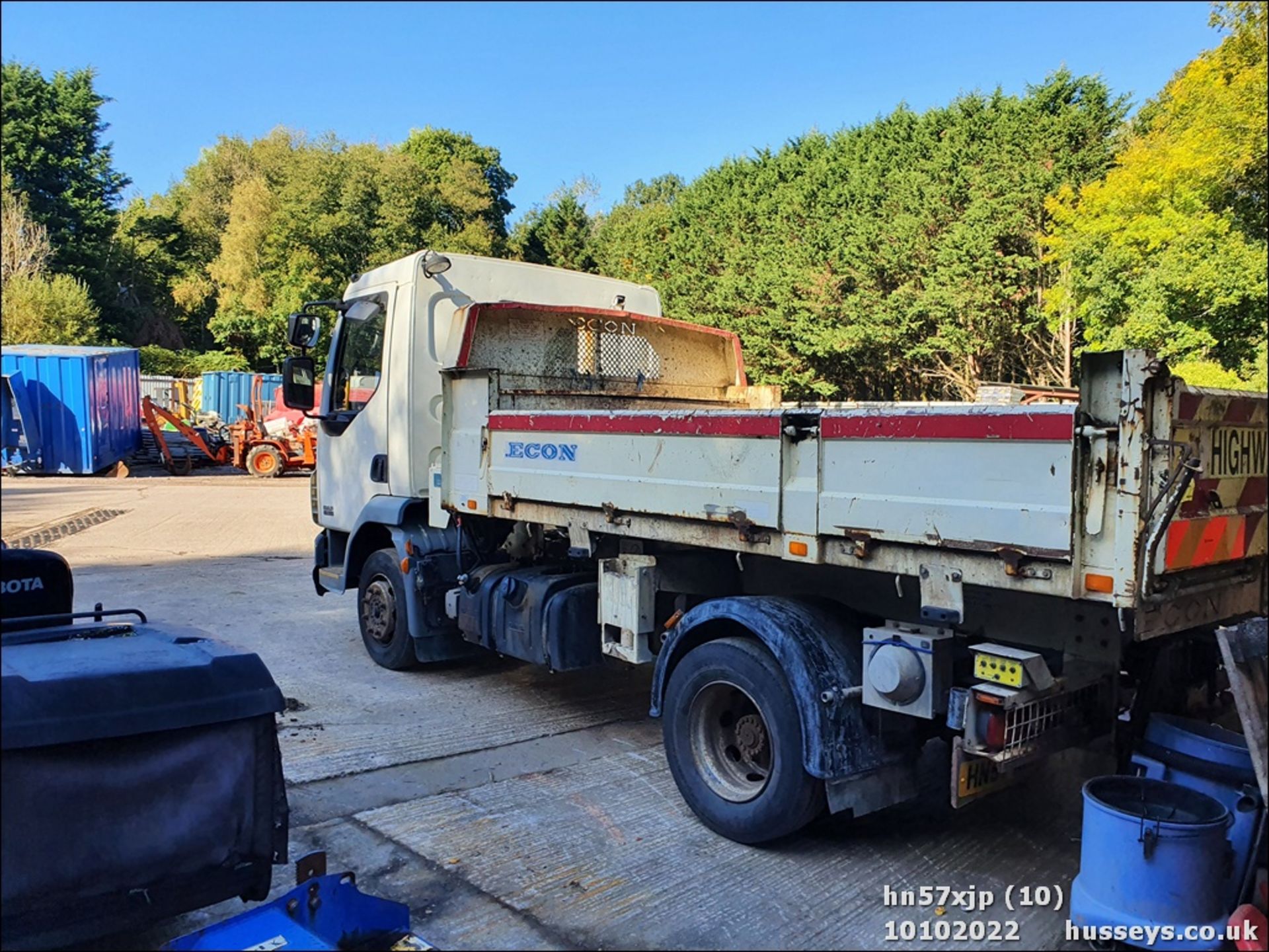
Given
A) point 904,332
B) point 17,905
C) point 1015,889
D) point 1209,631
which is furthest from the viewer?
point 904,332

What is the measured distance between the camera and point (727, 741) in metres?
4.16

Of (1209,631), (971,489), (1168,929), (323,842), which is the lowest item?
(323,842)

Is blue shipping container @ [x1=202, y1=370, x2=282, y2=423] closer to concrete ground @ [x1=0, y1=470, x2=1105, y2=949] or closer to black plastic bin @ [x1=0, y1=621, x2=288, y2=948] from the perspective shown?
concrete ground @ [x1=0, y1=470, x2=1105, y2=949]

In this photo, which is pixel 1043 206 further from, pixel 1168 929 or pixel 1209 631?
pixel 1168 929

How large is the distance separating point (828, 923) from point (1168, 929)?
107cm

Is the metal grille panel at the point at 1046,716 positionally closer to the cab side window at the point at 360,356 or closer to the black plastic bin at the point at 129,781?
the black plastic bin at the point at 129,781

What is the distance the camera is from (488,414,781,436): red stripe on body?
12.6 ft

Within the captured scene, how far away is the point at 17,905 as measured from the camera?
8.57ft

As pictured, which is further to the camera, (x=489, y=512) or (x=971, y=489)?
(x=489, y=512)

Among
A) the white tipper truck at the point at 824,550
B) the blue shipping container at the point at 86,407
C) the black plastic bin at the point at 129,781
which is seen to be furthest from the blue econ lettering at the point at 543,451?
the blue shipping container at the point at 86,407

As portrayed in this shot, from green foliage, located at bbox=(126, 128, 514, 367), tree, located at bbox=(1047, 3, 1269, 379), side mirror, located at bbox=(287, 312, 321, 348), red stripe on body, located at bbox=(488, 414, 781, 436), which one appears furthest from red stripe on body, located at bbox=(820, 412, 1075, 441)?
green foliage, located at bbox=(126, 128, 514, 367)

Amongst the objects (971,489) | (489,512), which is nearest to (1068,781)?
(971,489)

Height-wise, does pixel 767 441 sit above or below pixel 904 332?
below

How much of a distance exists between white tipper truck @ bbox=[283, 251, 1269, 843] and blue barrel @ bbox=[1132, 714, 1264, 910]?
0.90 ft
